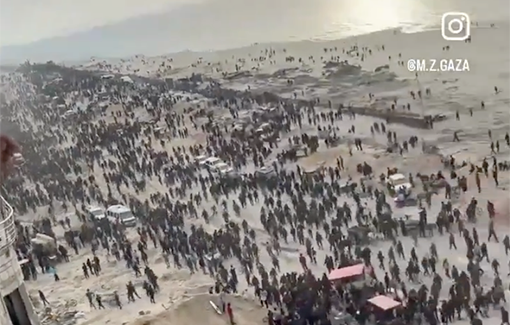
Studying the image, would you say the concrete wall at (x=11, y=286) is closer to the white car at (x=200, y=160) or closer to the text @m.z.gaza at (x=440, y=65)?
the white car at (x=200, y=160)

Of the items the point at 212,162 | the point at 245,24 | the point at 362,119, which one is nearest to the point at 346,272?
the point at 362,119

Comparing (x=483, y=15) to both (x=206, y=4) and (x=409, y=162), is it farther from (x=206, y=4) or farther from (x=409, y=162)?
(x=206, y=4)

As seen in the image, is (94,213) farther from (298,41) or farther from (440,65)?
(440,65)

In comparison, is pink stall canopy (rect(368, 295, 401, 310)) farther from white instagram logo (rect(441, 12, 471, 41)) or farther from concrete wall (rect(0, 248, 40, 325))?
concrete wall (rect(0, 248, 40, 325))

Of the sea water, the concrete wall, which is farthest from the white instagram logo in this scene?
the concrete wall

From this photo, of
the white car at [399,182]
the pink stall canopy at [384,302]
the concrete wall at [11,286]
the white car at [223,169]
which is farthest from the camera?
the white car at [223,169]

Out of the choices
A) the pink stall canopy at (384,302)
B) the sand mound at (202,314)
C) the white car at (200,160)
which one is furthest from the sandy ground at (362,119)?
the pink stall canopy at (384,302)
